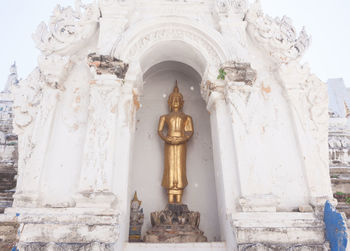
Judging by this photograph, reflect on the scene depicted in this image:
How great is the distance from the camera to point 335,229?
295cm

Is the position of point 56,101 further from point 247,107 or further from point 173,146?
point 247,107

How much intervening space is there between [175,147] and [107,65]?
2280mm

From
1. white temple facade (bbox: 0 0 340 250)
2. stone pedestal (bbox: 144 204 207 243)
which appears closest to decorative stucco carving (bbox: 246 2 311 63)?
white temple facade (bbox: 0 0 340 250)

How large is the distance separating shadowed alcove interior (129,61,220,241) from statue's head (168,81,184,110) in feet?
1.22

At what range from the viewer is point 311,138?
398cm

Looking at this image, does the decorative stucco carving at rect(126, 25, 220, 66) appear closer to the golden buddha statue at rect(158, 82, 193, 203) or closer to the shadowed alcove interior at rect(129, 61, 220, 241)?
the shadowed alcove interior at rect(129, 61, 220, 241)

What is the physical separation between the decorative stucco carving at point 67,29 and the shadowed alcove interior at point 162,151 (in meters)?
1.73

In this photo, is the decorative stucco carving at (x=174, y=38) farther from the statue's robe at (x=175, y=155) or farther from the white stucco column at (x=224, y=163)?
the statue's robe at (x=175, y=155)

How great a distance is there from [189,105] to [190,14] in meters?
2.21

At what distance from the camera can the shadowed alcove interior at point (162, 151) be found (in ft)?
17.2

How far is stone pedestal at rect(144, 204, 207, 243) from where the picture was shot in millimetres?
4062

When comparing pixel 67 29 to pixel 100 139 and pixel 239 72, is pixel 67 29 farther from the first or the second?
pixel 239 72

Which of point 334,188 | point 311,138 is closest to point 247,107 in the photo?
point 311,138

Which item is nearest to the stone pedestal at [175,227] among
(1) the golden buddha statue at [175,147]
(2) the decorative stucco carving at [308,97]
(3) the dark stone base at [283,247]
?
(1) the golden buddha statue at [175,147]
